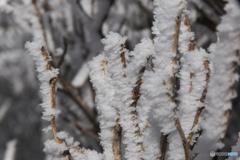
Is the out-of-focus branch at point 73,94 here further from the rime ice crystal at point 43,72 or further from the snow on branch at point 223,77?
the snow on branch at point 223,77

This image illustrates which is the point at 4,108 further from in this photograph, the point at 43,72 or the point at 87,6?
the point at 43,72

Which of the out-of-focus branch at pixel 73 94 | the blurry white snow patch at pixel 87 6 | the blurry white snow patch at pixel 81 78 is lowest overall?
the out-of-focus branch at pixel 73 94

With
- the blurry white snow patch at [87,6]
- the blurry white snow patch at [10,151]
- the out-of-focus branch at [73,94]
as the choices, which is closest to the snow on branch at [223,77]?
the out-of-focus branch at [73,94]

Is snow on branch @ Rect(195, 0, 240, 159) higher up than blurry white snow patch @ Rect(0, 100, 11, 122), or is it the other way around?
blurry white snow patch @ Rect(0, 100, 11, 122)

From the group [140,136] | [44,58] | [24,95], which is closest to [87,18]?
[24,95]

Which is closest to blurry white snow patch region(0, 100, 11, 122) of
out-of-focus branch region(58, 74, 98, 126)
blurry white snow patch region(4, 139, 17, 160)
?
blurry white snow patch region(4, 139, 17, 160)

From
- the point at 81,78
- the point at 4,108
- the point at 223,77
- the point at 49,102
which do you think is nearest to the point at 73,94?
the point at 81,78

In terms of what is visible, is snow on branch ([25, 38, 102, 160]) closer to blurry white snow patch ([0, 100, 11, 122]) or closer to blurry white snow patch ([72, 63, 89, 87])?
blurry white snow patch ([72, 63, 89, 87])

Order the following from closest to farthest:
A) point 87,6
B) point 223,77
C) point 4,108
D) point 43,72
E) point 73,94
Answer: point 223,77, point 43,72, point 73,94, point 4,108, point 87,6
